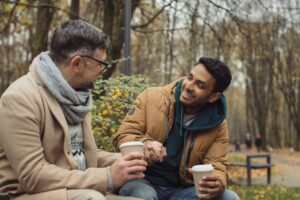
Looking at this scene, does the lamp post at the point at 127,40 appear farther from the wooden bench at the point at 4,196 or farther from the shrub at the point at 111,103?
the wooden bench at the point at 4,196

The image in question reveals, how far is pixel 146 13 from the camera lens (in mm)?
12703

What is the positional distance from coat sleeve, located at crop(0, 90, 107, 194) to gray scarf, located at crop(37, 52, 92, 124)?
0.10 meters

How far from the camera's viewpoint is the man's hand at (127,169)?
248 centimetres

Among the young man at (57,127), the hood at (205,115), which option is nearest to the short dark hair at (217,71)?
the hood at (205,115)

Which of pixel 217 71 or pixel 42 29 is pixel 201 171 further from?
pixel 42 29

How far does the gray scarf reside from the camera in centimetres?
251

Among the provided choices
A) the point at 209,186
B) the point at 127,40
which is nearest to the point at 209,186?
the point at 209,186

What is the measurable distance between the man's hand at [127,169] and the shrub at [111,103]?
9.49ft

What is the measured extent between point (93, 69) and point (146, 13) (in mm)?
10212

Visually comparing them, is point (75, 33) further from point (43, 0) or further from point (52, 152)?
point (43, 0)

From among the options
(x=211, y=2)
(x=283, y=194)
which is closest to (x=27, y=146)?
(x=211, y=2)

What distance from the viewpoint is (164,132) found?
3.36m

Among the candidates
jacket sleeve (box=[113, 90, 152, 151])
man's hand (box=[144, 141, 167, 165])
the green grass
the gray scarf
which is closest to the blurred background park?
the green grass

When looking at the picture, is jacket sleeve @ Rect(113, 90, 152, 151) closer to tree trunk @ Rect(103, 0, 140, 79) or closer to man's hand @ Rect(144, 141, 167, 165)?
man's hand @ Rect(144, 141, 167, 165)
